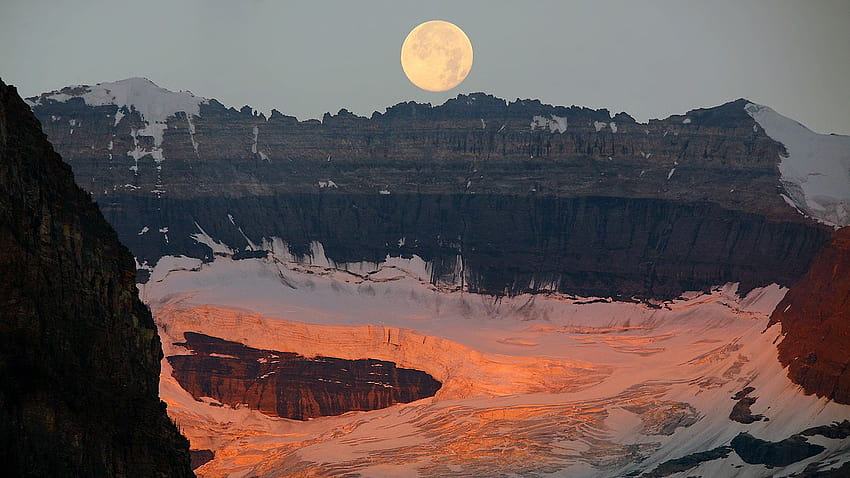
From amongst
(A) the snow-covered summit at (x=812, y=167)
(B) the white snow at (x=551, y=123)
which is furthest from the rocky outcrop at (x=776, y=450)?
(B) the white snow at (x=551, y=123)

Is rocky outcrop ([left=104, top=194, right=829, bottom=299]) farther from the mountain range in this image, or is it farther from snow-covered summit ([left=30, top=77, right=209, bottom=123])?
snow-covered summit ([left=30, top=77, right=209, bottom=123])

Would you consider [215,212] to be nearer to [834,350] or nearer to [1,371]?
[834,350]

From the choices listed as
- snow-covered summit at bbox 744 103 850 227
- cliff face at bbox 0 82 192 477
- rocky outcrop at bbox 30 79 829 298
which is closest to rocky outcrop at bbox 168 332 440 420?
rocky outcrop at bbox 30 79 829 298

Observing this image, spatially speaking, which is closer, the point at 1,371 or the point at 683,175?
the point at 1,371

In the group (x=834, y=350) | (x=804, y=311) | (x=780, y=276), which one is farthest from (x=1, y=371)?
(x=780, y=276)

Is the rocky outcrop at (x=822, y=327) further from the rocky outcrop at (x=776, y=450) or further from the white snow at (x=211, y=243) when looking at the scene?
the white snow at (x=211, y=243)
